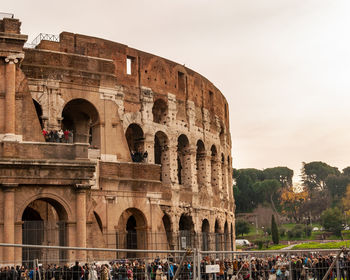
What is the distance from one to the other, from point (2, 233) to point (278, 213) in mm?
75542

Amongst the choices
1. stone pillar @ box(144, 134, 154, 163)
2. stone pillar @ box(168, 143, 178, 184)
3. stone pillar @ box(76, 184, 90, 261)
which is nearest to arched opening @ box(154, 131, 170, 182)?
stone pillar @ box(168, 143, 178, 184)

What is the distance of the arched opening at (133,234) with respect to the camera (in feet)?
88.4

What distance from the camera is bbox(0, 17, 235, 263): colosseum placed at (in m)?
21.9

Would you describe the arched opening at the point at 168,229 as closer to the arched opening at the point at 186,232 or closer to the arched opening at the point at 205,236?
the arched opening at the point at 186,232

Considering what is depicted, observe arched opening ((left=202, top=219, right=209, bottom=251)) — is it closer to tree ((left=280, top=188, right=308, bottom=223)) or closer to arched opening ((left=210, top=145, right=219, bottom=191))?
arched opening ((left=210, top=145, right=219, bottom=191))

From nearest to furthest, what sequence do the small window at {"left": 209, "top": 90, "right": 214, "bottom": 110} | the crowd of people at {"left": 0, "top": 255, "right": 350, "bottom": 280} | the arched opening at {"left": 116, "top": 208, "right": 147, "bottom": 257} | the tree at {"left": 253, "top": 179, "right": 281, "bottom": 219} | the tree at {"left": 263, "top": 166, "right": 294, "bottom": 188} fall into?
the crowd of people at {"left": 0, "top": 255, "right": 350, "bottom": 280} → the arched opening at {"left": 116, "top": 208, "right": 147, "bottom": 257} → the small window at {"left": 209, "top": 90, "right": 214, "bottom": 110} → the tree at {"left": 253, "top": 179, "right": 281, "bottom": 219} → the tree at {"left": 263, "top": 166, "right": 294, "bottom": 188}

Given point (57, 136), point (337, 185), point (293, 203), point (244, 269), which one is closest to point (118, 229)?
point (57, 136)

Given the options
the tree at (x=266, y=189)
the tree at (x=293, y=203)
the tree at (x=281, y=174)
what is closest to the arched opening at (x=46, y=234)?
the tree at (x=293, y=203)

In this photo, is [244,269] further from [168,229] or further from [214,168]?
[214,168]

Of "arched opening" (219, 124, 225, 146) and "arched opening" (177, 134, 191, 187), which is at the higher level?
"arched opening" (219, 124, 225, 146)

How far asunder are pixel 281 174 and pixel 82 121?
91452mm

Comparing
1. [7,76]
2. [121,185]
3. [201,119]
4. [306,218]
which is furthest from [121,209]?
[306,218]

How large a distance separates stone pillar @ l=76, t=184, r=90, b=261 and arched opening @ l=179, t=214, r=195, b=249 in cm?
816

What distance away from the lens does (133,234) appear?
94.5ft
